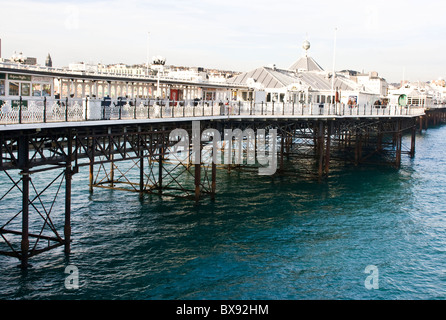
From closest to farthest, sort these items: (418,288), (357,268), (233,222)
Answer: (418,288) < (357,268) < (233,222)

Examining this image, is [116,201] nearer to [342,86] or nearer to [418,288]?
[418,288]

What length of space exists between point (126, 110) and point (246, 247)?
32.0 ft

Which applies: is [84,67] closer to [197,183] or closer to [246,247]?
[197,183]

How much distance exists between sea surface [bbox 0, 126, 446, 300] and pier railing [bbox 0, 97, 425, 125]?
654 cm

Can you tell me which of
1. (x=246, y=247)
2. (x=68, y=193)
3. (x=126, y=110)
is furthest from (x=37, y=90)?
(x=246, y=247)

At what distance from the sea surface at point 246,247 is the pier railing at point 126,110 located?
6.54m

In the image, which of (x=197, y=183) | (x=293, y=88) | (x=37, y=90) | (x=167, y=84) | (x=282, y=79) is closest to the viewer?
(x=37, y=90)

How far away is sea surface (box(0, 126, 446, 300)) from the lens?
21.5m

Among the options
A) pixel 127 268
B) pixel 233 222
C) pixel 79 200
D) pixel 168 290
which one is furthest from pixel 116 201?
pixel 168 290

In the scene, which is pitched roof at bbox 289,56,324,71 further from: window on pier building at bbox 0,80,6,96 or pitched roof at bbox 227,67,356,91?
window on pier building at bbox 0,80,6,96

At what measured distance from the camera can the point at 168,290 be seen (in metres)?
21.1

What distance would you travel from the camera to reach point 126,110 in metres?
26.7

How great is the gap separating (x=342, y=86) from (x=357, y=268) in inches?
1813
